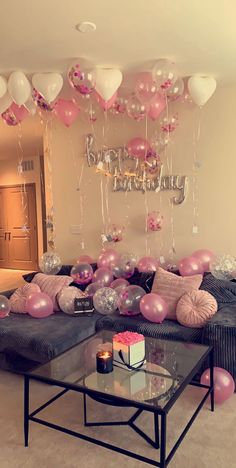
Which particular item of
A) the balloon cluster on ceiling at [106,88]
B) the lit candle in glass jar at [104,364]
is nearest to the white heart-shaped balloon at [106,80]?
the balloon cluster on ceiling at [106,88]

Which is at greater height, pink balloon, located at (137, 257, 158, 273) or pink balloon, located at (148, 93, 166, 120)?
pink balloon, located at (148, 93, 166, 120)

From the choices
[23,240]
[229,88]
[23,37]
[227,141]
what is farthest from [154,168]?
[23,240]

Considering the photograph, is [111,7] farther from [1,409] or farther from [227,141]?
[1,409]

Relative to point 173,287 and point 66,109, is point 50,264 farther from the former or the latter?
point 66,109

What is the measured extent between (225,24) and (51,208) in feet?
10.0

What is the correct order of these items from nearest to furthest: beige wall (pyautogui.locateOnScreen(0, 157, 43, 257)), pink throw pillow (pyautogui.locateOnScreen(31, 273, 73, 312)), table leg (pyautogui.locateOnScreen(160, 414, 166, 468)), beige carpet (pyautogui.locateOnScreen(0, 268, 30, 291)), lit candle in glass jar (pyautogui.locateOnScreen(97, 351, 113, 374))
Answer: table leg (pyautogui.locateOnScreen(160, 414, 166, 468)), lit candle in glass jar (pyautogui.locateOnScreen(97, 351, 113, 374)), pink throw pillow (pyautogui.locateOnScreen(31, 273, 73, 312)), beige carpet (pyautogui.locateOnScreen(0, 268, 30, 291)), beige wall (pyautogui.locateOnScreen(0, 157, 43, 257))

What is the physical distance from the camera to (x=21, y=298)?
11.3ft

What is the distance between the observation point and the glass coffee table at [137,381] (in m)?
1.74

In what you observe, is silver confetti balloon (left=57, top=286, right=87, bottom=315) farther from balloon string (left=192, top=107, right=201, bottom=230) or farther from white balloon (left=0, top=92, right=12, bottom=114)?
white balloon (left=0, top=92, right=12, bottom=114)

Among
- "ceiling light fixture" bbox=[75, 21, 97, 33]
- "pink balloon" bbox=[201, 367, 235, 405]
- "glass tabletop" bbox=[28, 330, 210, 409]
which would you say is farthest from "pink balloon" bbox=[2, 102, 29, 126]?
"pink balloon" bbox=[201, 367, 235, 405]

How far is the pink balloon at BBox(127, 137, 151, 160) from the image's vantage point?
3.73 metres

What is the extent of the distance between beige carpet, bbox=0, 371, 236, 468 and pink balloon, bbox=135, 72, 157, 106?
238 centimetres

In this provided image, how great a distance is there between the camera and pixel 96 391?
1.84m

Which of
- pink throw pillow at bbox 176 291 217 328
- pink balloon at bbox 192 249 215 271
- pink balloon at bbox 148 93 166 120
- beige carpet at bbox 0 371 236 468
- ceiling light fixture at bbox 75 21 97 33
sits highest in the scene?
ceiling light fixture at bbox 75 21 97 33
